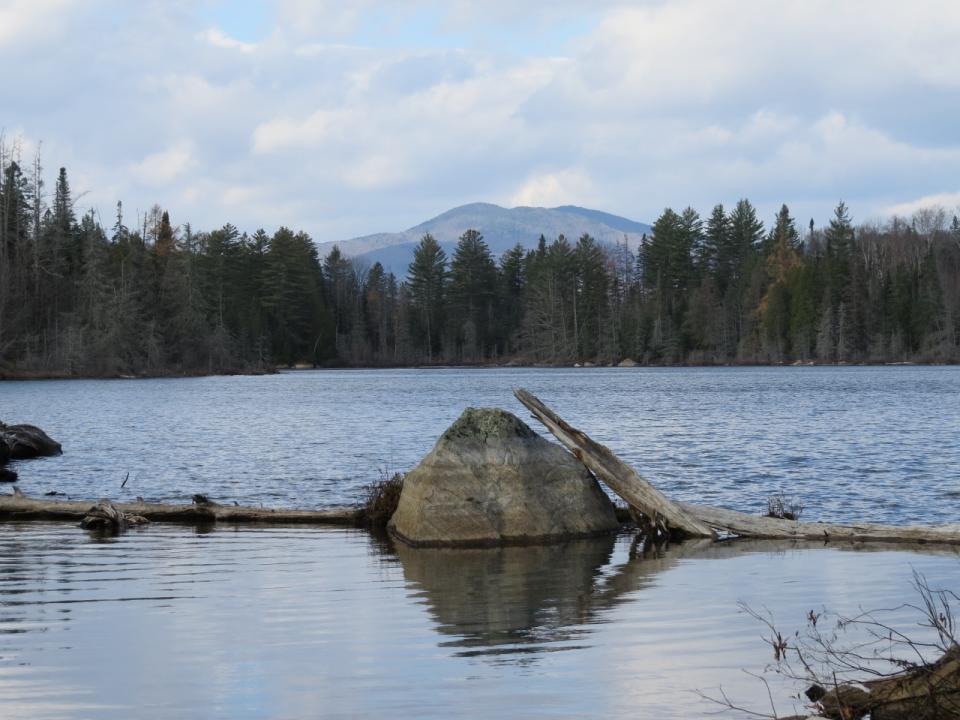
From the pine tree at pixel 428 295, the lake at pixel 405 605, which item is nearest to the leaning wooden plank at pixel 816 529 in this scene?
the lake at pixel 405 605

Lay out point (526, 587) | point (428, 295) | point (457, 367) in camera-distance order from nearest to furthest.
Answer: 1. point (526, 587)
2. point (457, 367)
3. point (428, 295)

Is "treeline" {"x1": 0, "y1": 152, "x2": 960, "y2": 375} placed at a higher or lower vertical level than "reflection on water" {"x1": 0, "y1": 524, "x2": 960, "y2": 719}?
higher

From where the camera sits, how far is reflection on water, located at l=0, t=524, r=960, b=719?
6918 mm

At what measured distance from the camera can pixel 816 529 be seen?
44.4ft

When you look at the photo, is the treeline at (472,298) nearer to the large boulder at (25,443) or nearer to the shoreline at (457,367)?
the shoreline at (457,367)

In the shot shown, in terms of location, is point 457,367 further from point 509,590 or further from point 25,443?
Answer: point 509,590

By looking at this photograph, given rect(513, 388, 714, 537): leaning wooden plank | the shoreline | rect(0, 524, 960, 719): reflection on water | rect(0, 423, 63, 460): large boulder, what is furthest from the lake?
the shoreline

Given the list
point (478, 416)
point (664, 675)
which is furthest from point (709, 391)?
point (664, 675)

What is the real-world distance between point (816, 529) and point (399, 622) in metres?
6.45

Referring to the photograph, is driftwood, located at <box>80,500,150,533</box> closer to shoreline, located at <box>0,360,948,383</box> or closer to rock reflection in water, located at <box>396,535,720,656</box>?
rock reflection in water, located at <box>396,535,720,656</box>

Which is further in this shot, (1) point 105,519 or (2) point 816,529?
(1) point 105,519

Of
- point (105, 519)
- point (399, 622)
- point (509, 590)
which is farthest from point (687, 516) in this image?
point (105, 519)

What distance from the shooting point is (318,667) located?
7688 mm

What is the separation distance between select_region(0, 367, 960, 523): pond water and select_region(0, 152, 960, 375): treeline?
1421 inches
